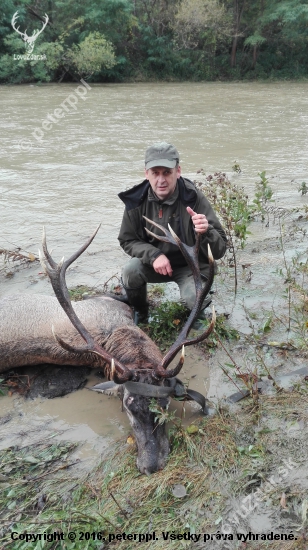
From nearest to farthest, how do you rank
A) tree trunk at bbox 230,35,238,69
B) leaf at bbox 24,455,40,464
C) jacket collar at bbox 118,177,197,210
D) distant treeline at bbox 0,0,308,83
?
1. leaf at bbox 24,455,40,464
2. jacket collar at bbox 118,177,197,210
3. distant treeline at bbox 0,0,308,83
4. tree trunk at bbox 230,35,238,69

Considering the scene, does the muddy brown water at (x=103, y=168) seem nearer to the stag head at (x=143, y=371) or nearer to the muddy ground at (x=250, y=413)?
the muddy ground at (x=250, y=413)

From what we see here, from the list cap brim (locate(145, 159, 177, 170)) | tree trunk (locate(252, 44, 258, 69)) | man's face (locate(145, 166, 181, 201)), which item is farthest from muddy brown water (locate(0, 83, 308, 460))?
tree trunk (locate(252, 44, 258, 69))

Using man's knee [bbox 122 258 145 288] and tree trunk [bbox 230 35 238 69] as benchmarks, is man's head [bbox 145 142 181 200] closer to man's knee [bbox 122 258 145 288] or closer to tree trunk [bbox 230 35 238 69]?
man's knee [bbox 122 258 145 288]

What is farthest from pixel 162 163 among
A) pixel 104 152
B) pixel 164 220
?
pixel 104 152

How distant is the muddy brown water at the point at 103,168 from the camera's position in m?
4.09

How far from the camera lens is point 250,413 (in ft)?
11.9

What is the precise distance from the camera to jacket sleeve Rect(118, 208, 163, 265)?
15.2 ft

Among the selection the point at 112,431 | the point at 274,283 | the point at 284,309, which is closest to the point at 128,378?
the point at 112,431

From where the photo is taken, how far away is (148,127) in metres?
17.2

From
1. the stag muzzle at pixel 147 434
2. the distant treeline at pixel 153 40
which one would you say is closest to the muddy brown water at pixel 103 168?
the stag muzzle at pixel 147 434

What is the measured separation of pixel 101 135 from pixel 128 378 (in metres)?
13.4

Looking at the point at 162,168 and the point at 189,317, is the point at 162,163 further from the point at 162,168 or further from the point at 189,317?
the point at 189,317

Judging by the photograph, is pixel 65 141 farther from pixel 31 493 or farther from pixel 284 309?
pixel 31 493

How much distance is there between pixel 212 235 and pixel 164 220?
0.55 meters
